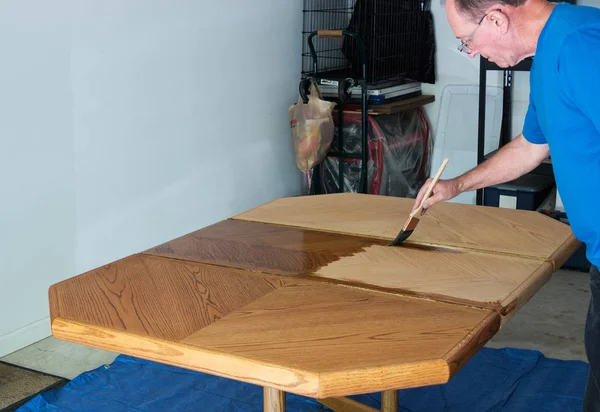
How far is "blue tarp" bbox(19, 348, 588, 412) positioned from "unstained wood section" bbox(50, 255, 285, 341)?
0.92m

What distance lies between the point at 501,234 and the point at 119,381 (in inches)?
57.3

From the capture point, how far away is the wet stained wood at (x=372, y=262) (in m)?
1.74

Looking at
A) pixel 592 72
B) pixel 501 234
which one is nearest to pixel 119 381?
pixel 501 234

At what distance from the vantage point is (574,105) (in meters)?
1.47

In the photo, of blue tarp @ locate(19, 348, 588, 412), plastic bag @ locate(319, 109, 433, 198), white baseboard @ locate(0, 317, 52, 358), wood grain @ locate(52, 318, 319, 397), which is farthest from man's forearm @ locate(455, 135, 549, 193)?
plastic bag @ locate(319, 109, 433, 198)

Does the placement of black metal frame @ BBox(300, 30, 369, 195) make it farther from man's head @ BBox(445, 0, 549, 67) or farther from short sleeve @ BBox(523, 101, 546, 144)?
man's head @ BBox(445, 0, 549, 67)

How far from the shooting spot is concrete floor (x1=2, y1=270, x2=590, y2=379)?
3.10 meters

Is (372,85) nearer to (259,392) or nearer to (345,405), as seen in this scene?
(259,392)

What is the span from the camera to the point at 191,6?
385cm

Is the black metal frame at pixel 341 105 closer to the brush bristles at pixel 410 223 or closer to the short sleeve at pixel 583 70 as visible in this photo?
the brush bristles at pixel 410 223

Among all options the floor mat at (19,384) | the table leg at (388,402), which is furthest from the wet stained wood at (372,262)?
the floor mat at (19,384)

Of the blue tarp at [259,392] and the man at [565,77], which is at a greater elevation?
the man at [565,77]

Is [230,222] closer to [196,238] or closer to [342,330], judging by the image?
[196,238]

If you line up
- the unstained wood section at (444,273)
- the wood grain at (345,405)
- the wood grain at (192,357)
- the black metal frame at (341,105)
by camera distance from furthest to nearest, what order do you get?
the black metal frame at (341,105) → the wood grain at (345,405) → the unstained wood section at (444,273) → the wood grain at (192,357)
